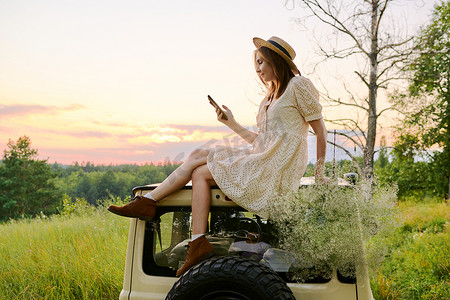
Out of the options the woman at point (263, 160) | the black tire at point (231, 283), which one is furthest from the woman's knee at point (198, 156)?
the black tire at point (231, 283)

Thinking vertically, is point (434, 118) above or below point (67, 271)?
above

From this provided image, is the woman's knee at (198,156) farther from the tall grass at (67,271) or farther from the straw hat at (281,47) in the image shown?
the tall grass at (67,271)

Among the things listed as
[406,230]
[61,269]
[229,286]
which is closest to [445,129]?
[406,230]

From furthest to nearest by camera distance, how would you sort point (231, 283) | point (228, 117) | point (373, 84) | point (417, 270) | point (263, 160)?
point (373, 84)
point (417, 270)
point (228, 117)
point (263, 160)
point (231, 283)

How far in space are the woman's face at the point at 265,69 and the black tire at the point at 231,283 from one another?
149cm

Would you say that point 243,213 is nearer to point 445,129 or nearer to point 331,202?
point 331,202

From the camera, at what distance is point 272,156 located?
115 inches

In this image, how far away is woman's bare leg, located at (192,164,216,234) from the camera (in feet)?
8.81

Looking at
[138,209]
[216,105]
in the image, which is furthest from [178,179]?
[216,105]

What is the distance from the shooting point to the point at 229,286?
236cm

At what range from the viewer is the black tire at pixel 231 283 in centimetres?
231

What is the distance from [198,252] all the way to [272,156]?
0.83 metres

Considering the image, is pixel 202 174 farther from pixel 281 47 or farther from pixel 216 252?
pixel 281 47

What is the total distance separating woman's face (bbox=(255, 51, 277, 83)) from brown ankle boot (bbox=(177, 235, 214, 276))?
136cm
